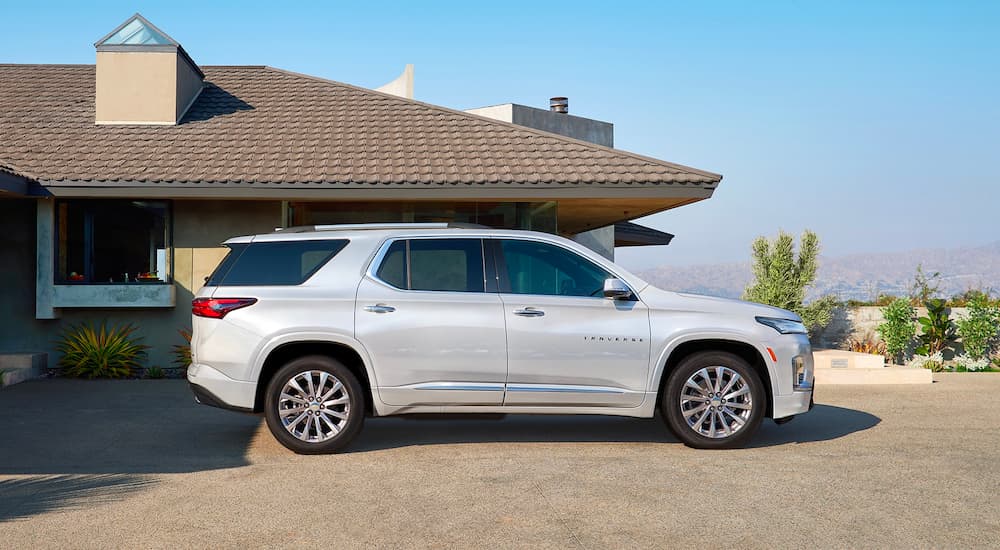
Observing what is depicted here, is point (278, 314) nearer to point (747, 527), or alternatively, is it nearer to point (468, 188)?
point (747, 527)

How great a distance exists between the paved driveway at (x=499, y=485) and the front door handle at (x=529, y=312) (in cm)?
114

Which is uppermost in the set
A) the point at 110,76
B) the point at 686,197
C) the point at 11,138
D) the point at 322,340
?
the point at 110,76

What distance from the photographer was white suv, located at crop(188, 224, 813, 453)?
8031 millimetres

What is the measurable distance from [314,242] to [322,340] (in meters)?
0.88

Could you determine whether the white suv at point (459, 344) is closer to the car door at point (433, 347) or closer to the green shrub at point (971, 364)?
the car door at point (433, 347)

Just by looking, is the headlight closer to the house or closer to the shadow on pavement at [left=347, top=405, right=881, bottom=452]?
the shadow on pavement at [left=347, top=405, right=881, bottom=452]

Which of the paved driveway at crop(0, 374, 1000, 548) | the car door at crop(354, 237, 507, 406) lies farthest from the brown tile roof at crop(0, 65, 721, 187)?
the car door at crop(354, 237, 507, 406)

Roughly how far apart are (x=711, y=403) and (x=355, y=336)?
3043mm

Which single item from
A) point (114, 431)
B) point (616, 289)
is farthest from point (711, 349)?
point (114, 431)

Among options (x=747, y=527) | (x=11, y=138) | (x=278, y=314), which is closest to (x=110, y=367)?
(x=11, y=138)

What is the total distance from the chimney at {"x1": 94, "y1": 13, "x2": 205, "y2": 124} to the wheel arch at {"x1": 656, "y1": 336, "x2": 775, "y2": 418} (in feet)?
35.5

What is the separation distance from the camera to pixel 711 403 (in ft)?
26.9

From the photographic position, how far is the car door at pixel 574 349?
26.4ft

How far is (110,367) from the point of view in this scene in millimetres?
14023
